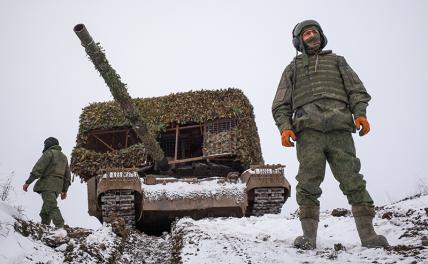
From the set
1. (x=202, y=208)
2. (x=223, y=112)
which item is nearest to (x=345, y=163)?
(x=202, y=208)

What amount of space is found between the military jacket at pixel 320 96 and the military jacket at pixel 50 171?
4.48 metres

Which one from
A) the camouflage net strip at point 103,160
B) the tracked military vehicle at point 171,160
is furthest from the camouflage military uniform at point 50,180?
the camouflage net strip at point 103,160

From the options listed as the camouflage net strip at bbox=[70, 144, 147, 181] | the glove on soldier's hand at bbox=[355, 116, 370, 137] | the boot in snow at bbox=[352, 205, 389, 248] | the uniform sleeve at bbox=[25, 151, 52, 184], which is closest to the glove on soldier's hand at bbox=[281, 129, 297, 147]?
the glove on soldier's hand at bbox=[355, 116, 370, 137]

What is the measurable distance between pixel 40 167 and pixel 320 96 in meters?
4.99

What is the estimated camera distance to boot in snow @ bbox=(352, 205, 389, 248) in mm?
3842

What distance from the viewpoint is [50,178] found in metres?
7.54

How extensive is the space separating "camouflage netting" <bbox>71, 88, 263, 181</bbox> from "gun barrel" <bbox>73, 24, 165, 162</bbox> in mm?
1514

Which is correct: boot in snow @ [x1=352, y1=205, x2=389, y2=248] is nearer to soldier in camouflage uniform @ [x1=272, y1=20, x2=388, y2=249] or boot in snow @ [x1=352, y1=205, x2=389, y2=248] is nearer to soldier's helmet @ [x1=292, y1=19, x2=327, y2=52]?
soldier in camouflage uniform @ [x1=272, y1=20, x2=388, y2=249]

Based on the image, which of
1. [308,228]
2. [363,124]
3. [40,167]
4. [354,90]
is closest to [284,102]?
[354,90]

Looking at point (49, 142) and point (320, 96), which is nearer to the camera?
point (320, 96)

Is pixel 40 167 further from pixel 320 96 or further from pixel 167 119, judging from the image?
pixel 320 96

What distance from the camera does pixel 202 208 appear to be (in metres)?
8.25

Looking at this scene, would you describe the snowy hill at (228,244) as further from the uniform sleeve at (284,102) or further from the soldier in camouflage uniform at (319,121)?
the uniform sleeve at (284,102)

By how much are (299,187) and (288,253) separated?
851 mm
